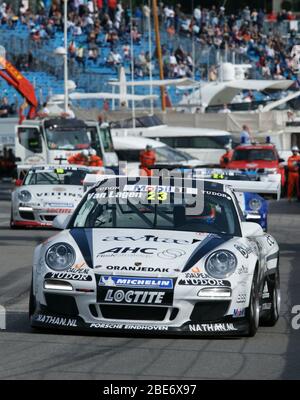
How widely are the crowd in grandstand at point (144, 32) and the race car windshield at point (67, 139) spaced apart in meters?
17.2

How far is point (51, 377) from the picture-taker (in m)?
7.19

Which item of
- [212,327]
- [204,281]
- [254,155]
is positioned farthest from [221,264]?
[254,155]

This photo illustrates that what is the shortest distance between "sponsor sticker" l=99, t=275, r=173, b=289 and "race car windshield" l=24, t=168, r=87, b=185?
13746 mm

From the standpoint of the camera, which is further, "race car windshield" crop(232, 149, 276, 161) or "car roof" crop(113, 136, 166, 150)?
"car roof" crop(113, 136, 166, 150)

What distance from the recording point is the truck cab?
34.1m

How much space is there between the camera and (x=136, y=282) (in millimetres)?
8750

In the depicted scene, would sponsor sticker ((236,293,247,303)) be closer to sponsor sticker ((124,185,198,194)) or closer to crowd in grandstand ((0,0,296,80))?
sponsor sticker ((124,185,198,194))

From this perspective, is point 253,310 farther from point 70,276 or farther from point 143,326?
point 70,276

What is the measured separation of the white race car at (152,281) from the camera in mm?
8758

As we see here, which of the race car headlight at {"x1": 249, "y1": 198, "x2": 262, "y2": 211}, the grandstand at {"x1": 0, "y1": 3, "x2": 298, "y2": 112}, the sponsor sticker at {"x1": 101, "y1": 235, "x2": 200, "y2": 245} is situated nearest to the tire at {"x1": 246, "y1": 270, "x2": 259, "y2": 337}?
the sponsor sticker at {"x1": 101, "y1": 235, "x2": 200, "y2": 245}

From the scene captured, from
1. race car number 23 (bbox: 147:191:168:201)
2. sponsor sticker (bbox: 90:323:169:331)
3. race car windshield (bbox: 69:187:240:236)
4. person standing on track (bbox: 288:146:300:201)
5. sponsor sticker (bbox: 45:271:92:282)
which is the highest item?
race car number 23 (bbox: 147:191:168:201)

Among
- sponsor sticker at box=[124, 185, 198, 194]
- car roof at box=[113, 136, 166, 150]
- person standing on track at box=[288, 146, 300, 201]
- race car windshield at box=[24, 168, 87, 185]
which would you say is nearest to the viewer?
sponsor sticker at box=[124, 185, 198, 194]

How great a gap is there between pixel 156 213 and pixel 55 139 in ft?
80.4

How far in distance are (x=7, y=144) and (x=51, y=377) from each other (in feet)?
115
